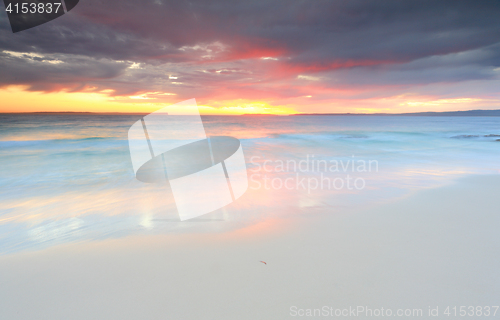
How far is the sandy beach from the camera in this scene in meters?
1.67

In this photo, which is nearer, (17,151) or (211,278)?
(211,278)

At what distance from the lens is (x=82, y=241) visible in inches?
107

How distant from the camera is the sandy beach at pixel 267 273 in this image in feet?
5.49

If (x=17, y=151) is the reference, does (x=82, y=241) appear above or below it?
below

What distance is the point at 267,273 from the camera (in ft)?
6.56

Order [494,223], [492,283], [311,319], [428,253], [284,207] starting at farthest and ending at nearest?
1. [284,207]
2. [494,223]
3. [428,253]
4. [492,283]
5. [311,319]

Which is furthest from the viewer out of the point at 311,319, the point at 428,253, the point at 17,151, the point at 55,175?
the point at 17,151

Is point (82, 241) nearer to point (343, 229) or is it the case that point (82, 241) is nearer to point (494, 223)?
point (343, 229)

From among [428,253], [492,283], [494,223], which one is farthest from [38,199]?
[494,223]

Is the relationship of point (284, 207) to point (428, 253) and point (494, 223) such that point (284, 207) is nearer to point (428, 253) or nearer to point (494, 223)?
point (428, 253)

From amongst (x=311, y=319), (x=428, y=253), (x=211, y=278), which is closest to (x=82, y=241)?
(x=211, y=278)

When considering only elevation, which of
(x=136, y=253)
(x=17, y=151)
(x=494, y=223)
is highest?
(x=17, y=151)

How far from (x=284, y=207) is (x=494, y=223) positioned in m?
2.65

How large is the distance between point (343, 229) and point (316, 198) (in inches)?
49.4
